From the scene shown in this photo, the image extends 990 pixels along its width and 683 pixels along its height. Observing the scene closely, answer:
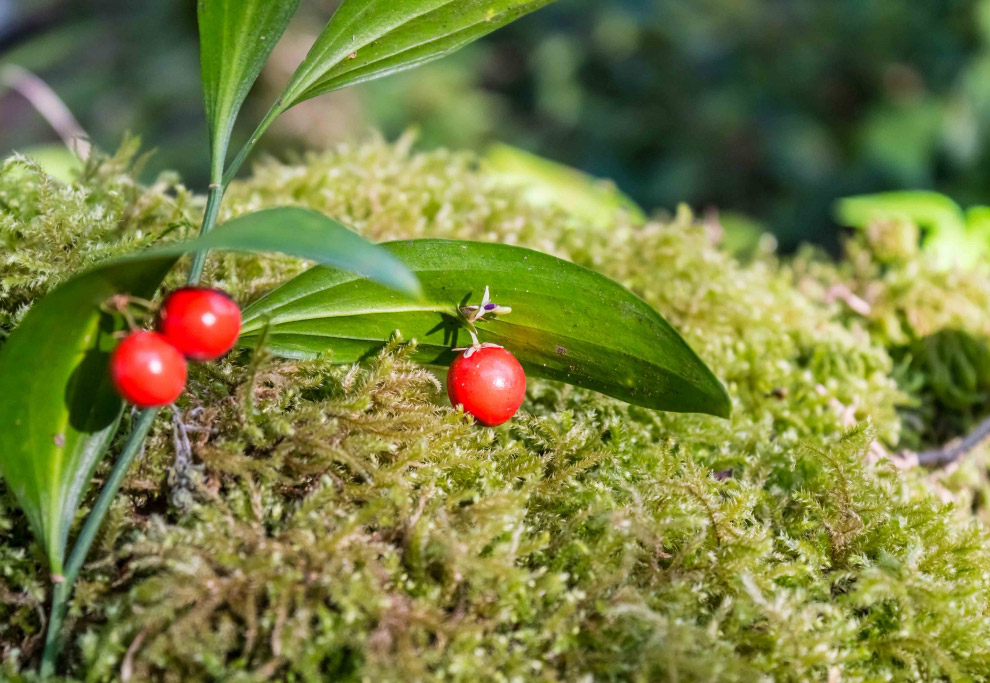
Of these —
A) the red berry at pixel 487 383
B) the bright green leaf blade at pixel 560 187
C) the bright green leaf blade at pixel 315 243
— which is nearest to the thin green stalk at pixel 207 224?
the bright green leaf blade at pixel 315 243

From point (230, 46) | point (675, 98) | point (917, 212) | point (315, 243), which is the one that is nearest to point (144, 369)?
point (315, 243)

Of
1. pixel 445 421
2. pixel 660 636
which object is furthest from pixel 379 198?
pixel 660 636

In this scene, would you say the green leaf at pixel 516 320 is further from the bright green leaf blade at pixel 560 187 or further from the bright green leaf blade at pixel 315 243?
the bright green leaf blade at pixel 560 187

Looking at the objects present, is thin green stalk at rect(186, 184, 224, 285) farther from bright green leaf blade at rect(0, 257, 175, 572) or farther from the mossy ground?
the mossy ground

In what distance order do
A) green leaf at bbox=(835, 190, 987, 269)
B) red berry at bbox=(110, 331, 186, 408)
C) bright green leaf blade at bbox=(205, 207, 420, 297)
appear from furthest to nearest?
1. green leaf at bbox=(835, 190, 987, 269)
2. red berry at bbox=(110, 331, 186, 408)
3. bright green leaf blade at bbox=(205, 207, 420, 297)

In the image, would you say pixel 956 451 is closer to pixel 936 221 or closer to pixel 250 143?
pixel 936 221

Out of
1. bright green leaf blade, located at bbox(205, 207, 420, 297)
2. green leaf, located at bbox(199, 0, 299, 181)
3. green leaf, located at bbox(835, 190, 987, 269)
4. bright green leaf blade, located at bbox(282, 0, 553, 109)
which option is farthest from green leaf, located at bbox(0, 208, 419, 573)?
green leaf, located at bbox(835, 190, 987, 269)

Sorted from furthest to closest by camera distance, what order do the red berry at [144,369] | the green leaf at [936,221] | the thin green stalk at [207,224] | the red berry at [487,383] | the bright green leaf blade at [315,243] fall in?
the green leaf at [936,221]
the red berry at [487,383]
the thin green stalk at [207,224]
the red berry at [144,369]
the bright green leaf blade at [315,243]
